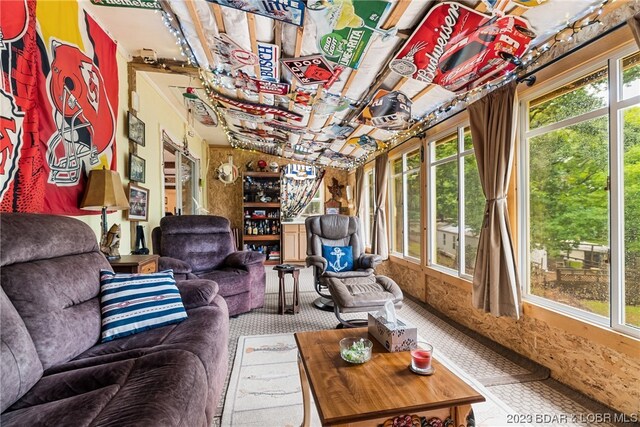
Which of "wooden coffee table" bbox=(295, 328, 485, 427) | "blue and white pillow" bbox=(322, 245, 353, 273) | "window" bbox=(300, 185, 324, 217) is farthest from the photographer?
"window" bbox=(300, 185, 324, 217)

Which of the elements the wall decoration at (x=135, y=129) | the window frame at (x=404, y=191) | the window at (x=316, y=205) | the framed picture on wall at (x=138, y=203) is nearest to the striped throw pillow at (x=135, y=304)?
the framed picture on wall at (x=138, y=203)

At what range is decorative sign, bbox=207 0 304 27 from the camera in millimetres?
1687

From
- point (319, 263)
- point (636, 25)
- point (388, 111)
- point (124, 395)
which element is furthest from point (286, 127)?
point (124, 395)

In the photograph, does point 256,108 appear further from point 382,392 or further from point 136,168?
point 382,392

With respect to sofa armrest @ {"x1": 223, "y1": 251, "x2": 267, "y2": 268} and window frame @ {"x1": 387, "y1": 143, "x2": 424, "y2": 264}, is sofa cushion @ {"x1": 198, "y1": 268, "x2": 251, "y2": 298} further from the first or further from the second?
window frame @ {"x1": 387, "y1": 143, "x2": 424, "y2": 264}

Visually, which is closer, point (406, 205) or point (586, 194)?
point (586, 194)

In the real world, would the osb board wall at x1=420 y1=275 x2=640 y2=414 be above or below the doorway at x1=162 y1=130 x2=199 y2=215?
below

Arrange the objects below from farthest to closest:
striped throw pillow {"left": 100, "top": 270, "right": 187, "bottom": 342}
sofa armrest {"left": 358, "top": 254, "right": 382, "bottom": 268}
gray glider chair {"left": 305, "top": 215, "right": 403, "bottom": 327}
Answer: sofa armrest {"left": 358, "top": 254, "right": 382, "bottom": 268}, gray glider chair {"left": 305, "top": 215, "right": 403, "bottom": 327}, striped throw pillow {"left": 100, "top": 270, "right": 187, "bottom": 342}

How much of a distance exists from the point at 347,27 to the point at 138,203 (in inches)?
113

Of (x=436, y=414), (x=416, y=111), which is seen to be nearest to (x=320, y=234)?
(x=416, y=111)

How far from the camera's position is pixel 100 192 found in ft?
7.31

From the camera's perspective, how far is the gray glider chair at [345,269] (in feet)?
8.54

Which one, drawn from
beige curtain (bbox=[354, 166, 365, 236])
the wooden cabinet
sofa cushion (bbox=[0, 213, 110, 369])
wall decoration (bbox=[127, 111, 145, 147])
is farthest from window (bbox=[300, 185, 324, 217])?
sofa cushion (bbox=[0, 213, 110, 369])

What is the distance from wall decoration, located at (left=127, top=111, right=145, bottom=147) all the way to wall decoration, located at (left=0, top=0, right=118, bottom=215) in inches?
14.1
